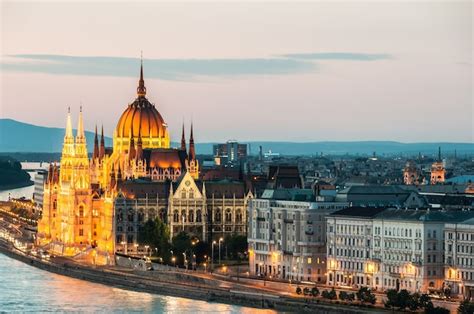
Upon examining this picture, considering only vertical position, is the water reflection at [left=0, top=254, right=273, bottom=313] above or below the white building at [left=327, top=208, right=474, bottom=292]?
below

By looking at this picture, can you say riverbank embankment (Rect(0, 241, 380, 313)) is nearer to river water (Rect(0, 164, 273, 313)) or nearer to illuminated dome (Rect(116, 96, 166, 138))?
river water (Rect(0, 164, 273, 313))

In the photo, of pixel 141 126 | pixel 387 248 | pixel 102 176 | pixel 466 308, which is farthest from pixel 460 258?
pixel 102 176

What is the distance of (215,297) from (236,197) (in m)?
28.0

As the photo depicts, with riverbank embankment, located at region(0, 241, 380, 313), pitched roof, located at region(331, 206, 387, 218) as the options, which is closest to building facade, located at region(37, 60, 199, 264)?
riverbank embankment, located at region(0, 241, 380, 313)

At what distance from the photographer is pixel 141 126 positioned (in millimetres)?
134375

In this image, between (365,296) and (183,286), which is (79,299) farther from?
(365,296)

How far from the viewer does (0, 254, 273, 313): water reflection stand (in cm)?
8550

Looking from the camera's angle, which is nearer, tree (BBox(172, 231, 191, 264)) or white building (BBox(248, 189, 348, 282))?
white building (BBox(248, 189, 348, 282))

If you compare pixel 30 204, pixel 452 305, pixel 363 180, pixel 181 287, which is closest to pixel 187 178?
pixel 363 180

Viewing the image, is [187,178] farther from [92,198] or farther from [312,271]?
[312,271]

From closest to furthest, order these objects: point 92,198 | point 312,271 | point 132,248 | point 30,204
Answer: point 312,271 → point 132,248 → point 92,198 → point 30,204

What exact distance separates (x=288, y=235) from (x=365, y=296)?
14218mm

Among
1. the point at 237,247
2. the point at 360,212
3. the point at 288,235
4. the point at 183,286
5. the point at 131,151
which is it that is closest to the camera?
the point at 360,212

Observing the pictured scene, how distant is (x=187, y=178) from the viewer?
11531cm
